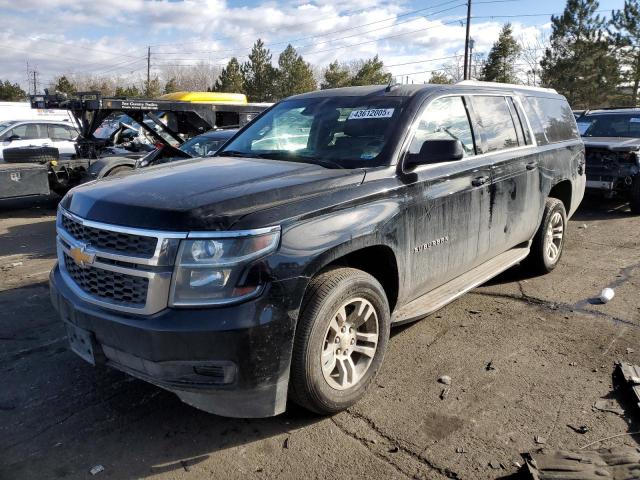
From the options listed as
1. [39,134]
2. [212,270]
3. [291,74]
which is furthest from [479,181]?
[291,74]

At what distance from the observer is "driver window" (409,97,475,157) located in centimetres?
387

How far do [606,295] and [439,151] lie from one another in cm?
280

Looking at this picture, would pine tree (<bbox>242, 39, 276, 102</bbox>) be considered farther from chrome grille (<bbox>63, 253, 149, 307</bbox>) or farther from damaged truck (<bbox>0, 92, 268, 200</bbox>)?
chrome grille (<bbox>63, 253, 149, 307</bbox>)

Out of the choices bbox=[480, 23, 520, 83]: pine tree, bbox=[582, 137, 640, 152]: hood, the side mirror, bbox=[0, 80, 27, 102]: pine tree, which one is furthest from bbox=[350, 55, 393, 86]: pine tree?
the side mirror

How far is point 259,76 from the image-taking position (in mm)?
48594

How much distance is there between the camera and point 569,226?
8.66m

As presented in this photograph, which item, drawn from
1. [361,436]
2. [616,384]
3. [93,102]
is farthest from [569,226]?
[93,102]

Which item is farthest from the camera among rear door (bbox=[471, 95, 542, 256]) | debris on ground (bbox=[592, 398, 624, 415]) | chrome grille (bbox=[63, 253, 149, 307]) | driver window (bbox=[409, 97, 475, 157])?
rear door (bbox=[471, 95, 542, 256])

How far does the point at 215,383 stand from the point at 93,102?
8.62 meters

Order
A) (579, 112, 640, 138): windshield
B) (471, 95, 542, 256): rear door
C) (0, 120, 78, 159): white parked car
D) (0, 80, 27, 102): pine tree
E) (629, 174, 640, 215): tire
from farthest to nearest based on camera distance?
(0, 80, 27, 102): pine tree < (0, 120, 78, 159): white parked car < (579, 112, 640, 138): windshield < (629, 174, 640, 215): tire < (471, 95, 542, 256): rear door

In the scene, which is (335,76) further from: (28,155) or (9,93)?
(28,155)

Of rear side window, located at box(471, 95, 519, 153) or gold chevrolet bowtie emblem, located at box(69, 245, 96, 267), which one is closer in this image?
gold chevrolet bowtie emblem, located at box(69, 245, 96, 267)

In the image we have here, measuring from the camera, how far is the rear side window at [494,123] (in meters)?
4.51

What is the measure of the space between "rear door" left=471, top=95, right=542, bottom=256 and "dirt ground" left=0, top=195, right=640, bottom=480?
78 centimetres
